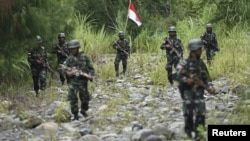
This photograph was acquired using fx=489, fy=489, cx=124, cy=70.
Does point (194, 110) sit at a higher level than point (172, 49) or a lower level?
lower

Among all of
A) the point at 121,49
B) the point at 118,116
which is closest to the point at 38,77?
the point at 121,49

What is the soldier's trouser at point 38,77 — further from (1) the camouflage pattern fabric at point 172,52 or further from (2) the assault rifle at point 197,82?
(2) the assault rifle at point 197,82

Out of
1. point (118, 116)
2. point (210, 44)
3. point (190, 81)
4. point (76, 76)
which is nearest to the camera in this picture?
point (190, 81)

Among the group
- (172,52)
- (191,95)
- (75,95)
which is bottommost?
(75,95)

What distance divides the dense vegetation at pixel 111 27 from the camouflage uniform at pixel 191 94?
468 centimetres

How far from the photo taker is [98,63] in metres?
16.4

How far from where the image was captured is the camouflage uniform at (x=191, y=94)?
6.38 meters

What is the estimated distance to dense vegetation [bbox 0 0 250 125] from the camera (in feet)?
38.8

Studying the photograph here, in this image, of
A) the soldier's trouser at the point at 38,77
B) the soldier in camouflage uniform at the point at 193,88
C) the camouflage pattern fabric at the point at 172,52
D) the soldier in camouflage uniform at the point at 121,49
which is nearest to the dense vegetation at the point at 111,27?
the soldier in camouflage uniform at the point at 121,49

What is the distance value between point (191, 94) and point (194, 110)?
0.22m

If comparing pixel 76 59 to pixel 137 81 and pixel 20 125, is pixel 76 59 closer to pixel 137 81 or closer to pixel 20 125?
pixel 20 125

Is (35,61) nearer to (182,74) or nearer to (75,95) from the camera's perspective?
(75,95)

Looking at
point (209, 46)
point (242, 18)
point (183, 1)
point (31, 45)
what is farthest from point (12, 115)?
point (183, 1)

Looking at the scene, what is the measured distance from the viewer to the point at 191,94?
6406mm
